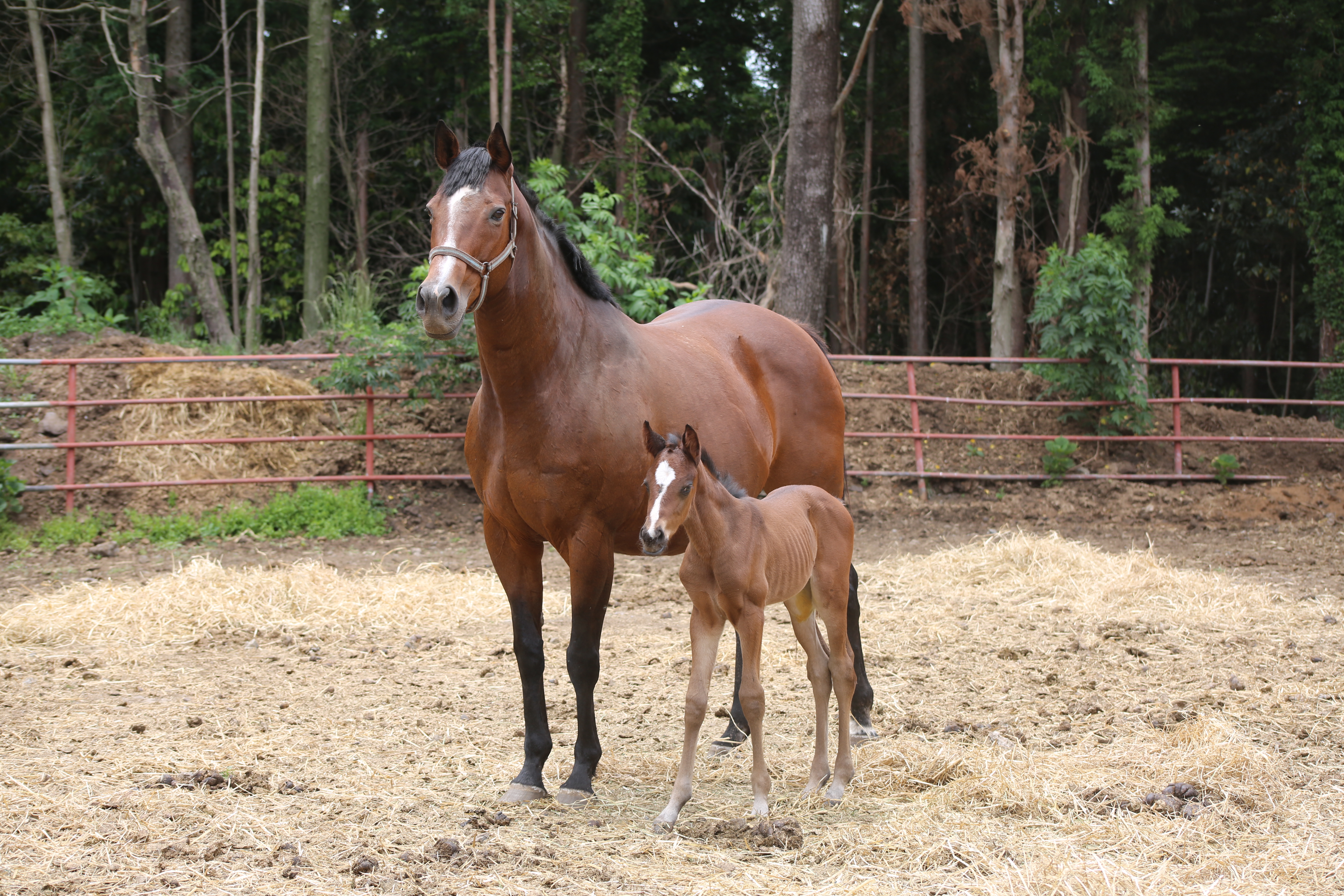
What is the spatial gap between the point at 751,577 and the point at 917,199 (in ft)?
55.1

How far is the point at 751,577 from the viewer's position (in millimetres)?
3434

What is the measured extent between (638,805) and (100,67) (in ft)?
62.3

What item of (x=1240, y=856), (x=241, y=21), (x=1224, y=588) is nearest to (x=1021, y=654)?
(x=1224, y=588)

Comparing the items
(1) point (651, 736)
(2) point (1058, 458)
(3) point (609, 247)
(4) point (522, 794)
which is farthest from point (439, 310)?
(2) point (1058, 458)

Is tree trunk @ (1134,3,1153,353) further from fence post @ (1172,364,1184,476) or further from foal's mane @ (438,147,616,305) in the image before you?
foal's mane @ (438,147,616,305)

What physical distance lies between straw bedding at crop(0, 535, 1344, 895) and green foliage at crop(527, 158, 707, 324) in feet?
13.8

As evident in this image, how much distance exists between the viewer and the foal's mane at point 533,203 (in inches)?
136

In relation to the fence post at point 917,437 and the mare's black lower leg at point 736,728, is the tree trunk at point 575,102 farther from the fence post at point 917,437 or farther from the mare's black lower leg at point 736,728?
the mare's black lower leg at point 736,728

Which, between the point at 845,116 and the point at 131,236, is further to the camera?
the point at 845,116

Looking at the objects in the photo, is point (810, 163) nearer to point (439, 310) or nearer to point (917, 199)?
point (917, 199)

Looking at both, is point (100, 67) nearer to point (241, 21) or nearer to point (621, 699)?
point (241, 21)

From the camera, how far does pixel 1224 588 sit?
7.07 m

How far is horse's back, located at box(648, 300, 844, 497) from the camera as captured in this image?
4914mm

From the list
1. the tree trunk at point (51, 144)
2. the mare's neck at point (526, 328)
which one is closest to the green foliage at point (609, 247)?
the mare's neck at point (526, 328)
